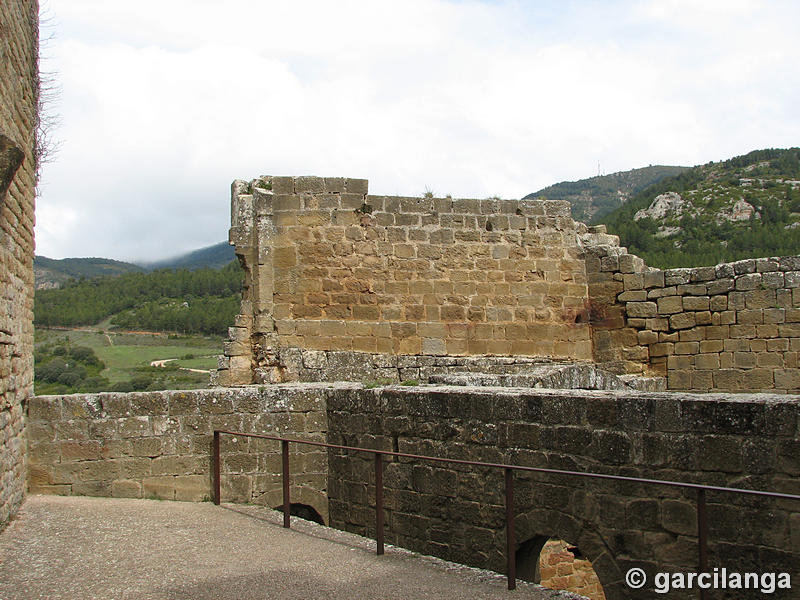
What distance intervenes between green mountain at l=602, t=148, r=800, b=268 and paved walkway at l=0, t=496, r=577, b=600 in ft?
62.5

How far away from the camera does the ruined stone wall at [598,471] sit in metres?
4.33

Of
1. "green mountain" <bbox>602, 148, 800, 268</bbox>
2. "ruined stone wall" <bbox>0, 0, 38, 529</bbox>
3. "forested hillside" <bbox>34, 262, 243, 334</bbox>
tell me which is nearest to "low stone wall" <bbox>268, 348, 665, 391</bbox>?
"ruined stone wall" <bbox>0, 0, 38, 529</bbox>

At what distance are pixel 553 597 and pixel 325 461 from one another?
3.31 metres

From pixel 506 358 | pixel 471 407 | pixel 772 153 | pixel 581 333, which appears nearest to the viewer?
pixel 471 407

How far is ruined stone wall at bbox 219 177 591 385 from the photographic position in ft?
35.2

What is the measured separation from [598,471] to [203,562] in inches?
110

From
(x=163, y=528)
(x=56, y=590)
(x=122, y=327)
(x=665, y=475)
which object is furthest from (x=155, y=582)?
(x=122, y=327)

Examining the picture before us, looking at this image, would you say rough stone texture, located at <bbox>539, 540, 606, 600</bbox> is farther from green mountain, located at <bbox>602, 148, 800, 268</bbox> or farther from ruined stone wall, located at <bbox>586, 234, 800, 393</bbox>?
green mountain, located at <bbox>602, 148, 800, 268</bbox>

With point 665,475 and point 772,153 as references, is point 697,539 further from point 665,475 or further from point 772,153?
point 772,153

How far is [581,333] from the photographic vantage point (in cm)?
1233

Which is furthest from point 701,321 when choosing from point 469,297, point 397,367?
point 397,367

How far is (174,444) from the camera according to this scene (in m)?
7.13

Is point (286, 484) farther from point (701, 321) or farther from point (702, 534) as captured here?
point (701, 321)

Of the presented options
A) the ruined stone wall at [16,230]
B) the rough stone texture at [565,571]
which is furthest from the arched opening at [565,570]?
the ruined stone wall at [16,230]
